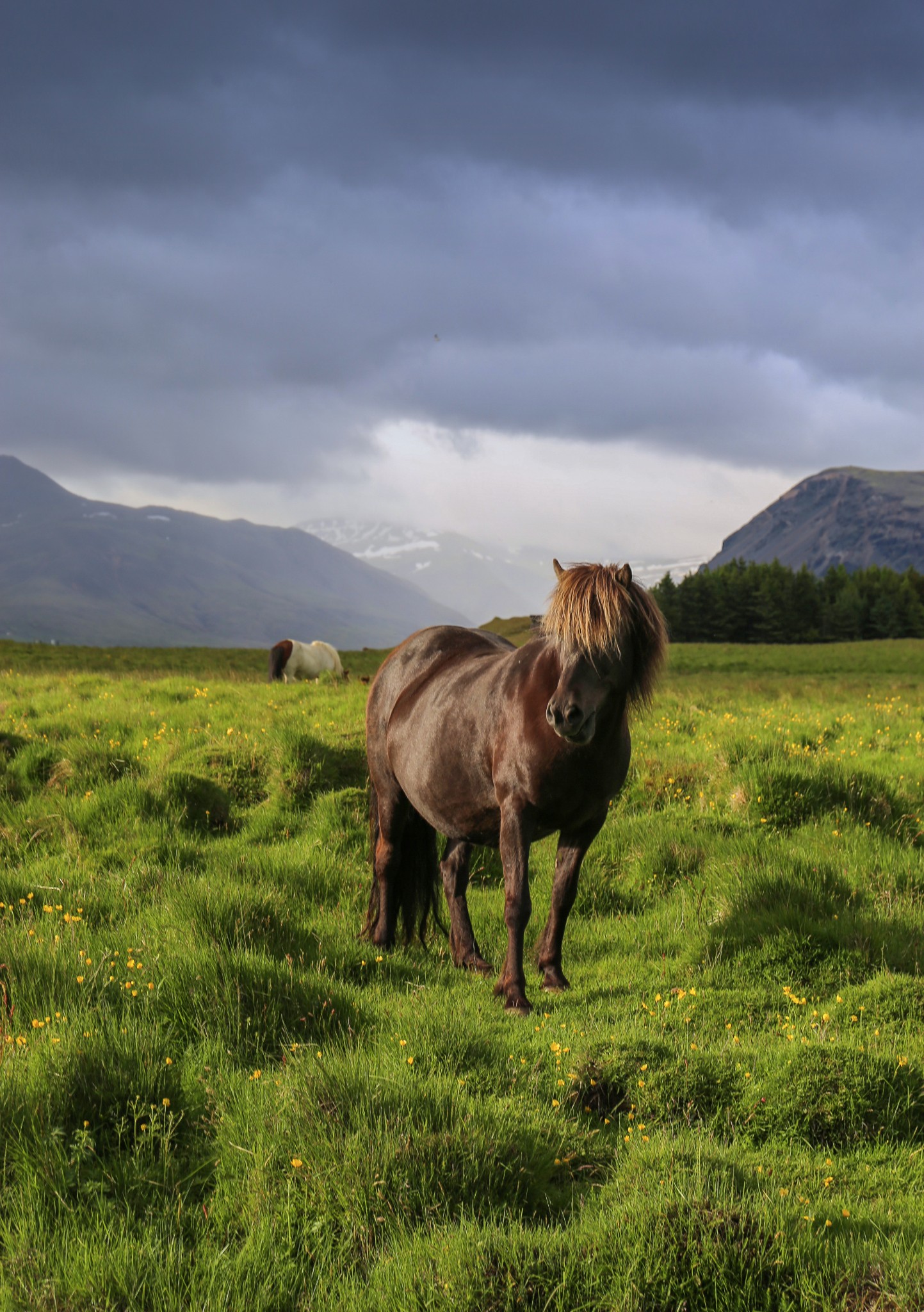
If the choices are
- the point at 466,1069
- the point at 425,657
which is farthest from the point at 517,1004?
the point at 425,657

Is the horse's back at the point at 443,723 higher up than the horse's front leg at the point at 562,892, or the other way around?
the horse's back at the point at 443,723

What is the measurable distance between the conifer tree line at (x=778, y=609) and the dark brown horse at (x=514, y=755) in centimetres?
10498

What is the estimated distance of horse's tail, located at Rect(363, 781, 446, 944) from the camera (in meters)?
8.04

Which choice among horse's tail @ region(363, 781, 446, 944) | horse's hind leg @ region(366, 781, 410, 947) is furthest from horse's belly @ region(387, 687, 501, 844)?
horse's tail @ region(363, 781, 446, 944)

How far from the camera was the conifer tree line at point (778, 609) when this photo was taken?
114625 millimetres

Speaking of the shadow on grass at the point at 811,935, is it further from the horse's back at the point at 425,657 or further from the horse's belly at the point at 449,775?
the horse's back at the point at 425,657

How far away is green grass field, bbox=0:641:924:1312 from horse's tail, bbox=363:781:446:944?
0.40 m

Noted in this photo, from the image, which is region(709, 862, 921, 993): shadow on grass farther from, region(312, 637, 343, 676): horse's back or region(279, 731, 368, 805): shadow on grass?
region(312, 637, 343, 676): horse's back

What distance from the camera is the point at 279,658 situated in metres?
27.1

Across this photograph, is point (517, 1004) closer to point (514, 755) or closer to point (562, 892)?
point (562, 892)

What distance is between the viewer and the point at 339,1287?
311cm

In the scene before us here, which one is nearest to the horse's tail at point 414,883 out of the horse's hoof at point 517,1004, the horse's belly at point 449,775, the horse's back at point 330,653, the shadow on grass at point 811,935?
the horse's belly at point 449,775

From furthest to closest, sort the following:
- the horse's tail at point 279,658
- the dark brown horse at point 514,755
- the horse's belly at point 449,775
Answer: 1. the horse's tail at point 279,658
2. the horse's belly at point 449,775
3. the dark brown horse at point 514,755

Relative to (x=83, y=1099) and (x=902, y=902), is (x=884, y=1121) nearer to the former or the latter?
(x=902, y=902)
